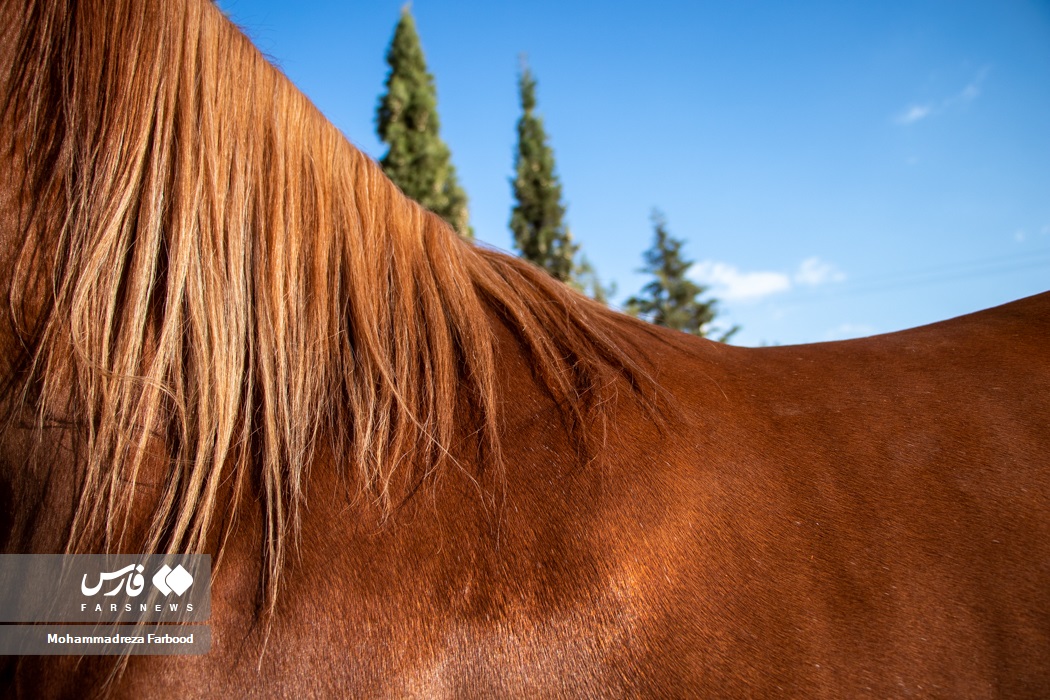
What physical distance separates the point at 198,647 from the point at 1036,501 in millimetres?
1425

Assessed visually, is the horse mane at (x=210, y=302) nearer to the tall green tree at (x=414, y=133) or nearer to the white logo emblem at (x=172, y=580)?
the white logo emblem at (x=172, y=580)

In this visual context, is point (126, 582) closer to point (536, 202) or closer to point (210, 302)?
point (210, 302)

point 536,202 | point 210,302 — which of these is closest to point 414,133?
point 536,202

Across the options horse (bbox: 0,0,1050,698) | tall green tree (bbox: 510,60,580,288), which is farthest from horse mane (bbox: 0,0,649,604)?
tall green tree (bbox: 510,60,580,288)

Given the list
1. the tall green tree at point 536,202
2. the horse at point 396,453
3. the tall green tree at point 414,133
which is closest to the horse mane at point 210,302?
the horse at point 396,453

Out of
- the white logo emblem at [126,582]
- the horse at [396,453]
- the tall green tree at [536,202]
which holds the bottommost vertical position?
the white logo emblem at [126,582]

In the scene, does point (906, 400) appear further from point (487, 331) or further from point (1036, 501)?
point (487, 331)

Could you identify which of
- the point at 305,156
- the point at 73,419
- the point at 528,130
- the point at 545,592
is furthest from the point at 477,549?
the point at 528,130

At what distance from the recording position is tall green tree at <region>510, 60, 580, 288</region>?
579 inches

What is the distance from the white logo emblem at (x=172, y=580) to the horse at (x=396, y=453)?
0.05 meters

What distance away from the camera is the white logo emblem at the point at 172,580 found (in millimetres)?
941

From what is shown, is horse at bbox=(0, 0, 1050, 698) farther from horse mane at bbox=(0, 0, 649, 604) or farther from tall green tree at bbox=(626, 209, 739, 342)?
tall green tree at bbox=(626, 209, 739, 342)

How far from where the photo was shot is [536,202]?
1493cm

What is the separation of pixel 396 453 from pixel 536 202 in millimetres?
14409
